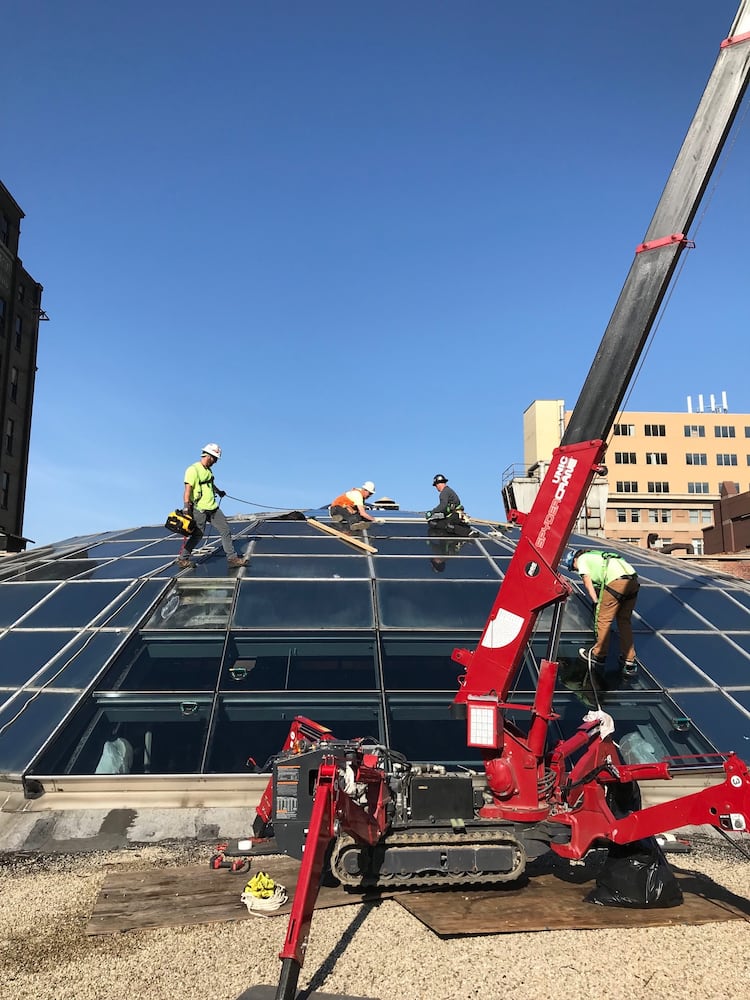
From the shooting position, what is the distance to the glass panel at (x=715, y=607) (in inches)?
503

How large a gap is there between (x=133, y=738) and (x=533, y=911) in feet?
18.1

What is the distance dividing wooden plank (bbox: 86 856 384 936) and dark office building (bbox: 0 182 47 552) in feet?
164

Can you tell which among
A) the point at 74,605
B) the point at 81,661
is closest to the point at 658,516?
the point at 74,605

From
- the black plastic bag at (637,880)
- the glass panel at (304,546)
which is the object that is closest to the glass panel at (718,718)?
the black plastic bag at (637,880)

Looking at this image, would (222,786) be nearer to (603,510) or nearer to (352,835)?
(352,835)

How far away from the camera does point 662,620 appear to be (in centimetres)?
1260

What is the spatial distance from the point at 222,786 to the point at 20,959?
10.9ft

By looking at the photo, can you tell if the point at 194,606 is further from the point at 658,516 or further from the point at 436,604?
the point at 658,516

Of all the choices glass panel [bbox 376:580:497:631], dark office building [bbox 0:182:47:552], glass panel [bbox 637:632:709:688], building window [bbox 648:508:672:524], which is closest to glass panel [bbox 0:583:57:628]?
glass panel [bbox 376:580:497:631]

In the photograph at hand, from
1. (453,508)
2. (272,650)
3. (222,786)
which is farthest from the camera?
(453,508)

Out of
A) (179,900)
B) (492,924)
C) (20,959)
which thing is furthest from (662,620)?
(20,959)

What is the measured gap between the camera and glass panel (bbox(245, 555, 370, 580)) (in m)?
13.8

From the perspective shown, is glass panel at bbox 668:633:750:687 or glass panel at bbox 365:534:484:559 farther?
glass panel at bbox 365:534:484:559

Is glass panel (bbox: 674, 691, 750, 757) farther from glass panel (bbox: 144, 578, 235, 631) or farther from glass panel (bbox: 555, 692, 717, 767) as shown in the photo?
glass panel (bbox: 144, 578, 235, 631)
